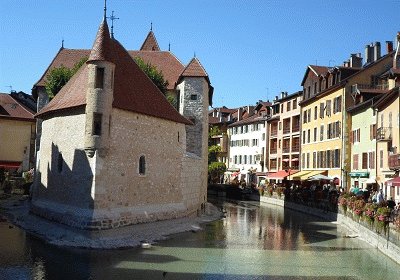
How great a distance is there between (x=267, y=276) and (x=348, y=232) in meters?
12.3

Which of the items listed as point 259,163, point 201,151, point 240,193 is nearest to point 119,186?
point 201,151

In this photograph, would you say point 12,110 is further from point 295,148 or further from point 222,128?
point 222,128

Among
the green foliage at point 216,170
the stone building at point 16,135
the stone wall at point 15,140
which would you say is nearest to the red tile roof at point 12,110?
the stone building at point 16,135

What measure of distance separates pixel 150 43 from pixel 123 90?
26.3m

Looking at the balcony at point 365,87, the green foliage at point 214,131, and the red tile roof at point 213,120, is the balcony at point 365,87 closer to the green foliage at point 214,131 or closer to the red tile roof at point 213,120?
the green foliage at point 214,131

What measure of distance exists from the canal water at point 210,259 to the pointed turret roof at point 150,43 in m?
27.5

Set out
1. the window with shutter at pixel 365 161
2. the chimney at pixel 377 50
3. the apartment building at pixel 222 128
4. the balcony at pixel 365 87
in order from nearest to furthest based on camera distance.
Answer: the window with shutter at pixel 365 161, the balcony at pixel 365 87, the chimney at pixel 377 50, the apartment building at pixel 222 128

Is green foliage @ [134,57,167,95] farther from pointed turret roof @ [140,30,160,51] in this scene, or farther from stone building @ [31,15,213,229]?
pointed turret roof @ [140,30,160,51]

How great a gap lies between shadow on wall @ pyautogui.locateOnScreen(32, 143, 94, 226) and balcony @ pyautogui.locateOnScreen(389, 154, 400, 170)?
1782cm

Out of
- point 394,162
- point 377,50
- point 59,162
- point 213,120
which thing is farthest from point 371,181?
point 213,120

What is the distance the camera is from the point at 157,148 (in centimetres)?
2494

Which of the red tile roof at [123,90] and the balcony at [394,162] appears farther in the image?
the balcony at [394,162]

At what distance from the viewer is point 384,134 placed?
31.0 meters

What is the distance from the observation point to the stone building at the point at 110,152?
840 inches
